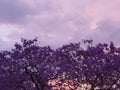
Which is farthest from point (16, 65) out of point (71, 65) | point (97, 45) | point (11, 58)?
point (97, 45)

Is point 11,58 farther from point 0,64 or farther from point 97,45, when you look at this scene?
point 97,45

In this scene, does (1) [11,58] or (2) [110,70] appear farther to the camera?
(1) [11,58]

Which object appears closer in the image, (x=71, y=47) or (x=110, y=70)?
(x=110, y=70)

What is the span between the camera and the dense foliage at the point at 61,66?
3669 centimetres

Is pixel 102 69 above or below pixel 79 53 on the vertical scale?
below

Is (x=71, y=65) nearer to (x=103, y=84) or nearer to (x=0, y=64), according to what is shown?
(x=103, y=84)

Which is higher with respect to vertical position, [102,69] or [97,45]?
[97,45]

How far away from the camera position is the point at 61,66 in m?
37.5

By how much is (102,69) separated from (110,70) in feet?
3.12

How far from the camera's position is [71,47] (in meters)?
38.9

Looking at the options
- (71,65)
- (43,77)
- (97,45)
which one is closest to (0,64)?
(43,77)

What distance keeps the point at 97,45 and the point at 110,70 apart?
3.11 m

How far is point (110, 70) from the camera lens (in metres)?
36.4

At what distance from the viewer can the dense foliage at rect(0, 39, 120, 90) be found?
36688mm
